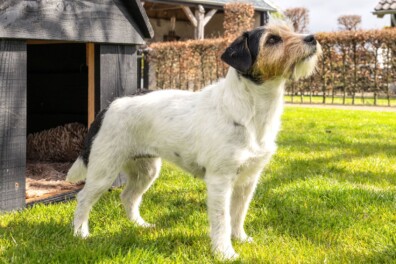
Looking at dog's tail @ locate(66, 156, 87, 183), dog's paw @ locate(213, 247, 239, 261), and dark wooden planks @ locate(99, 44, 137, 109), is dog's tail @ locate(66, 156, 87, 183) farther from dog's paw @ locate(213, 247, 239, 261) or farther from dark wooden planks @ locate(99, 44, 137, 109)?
dog's paw @ locate(213, 247, 239, 261)

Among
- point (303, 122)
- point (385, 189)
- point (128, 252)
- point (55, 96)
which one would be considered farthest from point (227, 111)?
point (303, 122)

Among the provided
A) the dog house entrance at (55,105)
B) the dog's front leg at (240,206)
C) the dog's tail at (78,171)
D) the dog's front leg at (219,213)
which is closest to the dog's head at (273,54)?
the dog's front leg at (219,213)

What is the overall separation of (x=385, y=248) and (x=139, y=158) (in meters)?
2.05

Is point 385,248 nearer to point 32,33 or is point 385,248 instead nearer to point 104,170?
point 104,170

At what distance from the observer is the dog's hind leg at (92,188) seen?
4.03 metres

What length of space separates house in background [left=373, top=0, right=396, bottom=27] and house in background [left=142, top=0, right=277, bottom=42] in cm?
506

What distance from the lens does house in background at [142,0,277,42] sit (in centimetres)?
2306

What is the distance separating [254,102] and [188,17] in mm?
20559

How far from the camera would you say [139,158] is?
420cm

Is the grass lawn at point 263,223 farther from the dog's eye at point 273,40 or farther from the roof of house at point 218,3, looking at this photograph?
the roof of house at point 218,3

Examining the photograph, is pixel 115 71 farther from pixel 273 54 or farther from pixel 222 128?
pixel 273 54

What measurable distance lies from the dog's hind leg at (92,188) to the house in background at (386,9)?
21941mm

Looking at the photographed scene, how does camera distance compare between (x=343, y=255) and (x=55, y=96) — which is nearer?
(x=343, y=255)

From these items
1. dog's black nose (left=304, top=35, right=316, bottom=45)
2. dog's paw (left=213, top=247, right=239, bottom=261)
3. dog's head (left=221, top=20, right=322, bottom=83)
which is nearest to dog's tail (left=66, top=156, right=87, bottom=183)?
dog's paw (left=213, top=247, right=239, bottom=261)
